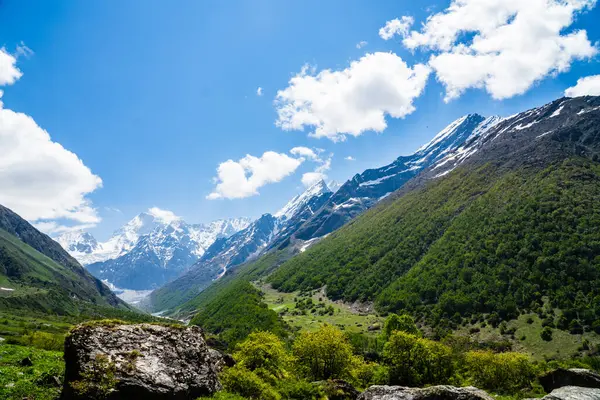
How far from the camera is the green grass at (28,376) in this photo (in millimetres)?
20359

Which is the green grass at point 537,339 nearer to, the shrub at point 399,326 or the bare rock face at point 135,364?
the shrub at point 399,326

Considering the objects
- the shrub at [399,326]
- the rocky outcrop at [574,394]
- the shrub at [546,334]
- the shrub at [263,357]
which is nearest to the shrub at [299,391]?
the shrub at [263,357]

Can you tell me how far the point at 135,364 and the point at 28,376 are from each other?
28.3 feet

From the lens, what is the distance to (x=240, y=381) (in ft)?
93.7

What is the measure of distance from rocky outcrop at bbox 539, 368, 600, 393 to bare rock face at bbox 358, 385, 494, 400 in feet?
70.6

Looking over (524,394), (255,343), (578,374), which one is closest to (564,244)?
(524,394)

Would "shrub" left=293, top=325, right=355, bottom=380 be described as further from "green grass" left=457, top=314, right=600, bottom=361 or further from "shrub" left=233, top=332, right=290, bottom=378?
"green grass" left=457, top=314, right=600, bottom=361

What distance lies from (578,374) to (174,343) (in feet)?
141

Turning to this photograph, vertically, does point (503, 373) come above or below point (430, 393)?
below

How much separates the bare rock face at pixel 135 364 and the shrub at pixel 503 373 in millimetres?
56047

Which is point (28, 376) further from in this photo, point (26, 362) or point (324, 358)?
point (324, 358)

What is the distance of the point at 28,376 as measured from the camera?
23.1 m

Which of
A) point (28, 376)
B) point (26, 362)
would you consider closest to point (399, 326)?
point (26, 362)

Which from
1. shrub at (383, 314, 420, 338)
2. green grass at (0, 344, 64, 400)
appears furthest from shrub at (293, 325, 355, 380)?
shrub at (383, 314, 420, 338)
